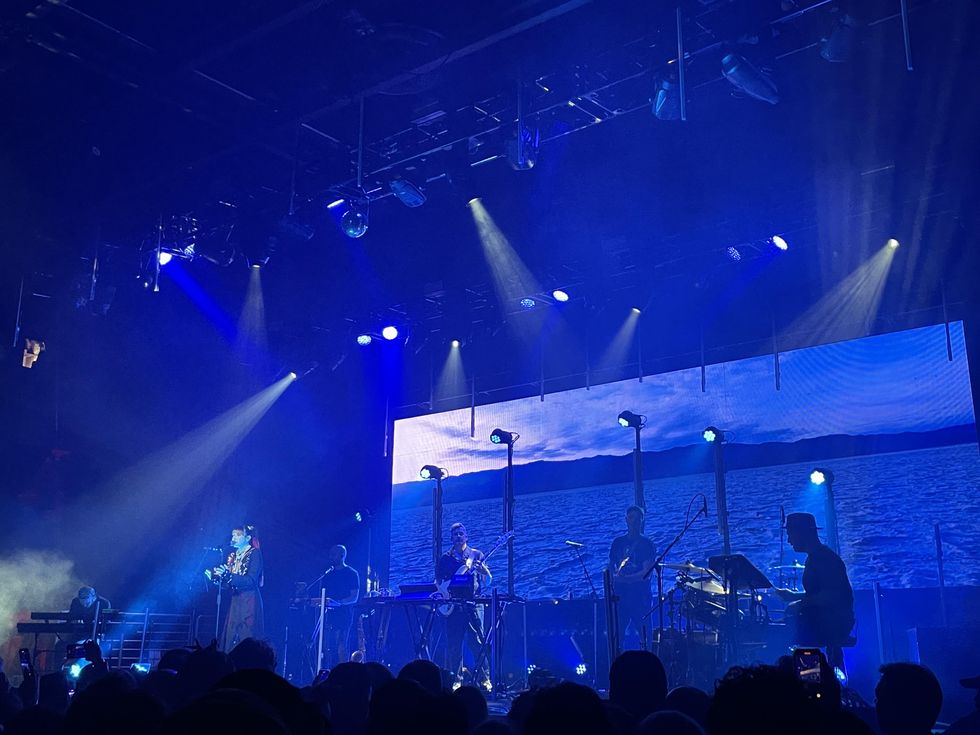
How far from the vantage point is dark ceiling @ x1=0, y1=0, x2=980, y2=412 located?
7887mm

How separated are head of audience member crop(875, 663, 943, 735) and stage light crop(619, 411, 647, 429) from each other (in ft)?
28.4

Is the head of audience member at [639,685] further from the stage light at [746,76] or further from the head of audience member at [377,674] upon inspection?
the stage light at [746,76]

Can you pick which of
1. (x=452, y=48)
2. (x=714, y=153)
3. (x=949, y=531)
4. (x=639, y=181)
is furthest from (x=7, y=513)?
(x=949, y=531)

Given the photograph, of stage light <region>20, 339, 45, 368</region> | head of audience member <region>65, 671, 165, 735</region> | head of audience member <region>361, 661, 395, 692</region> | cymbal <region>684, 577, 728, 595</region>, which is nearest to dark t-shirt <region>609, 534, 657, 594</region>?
cymbal <region>684, 577, 728, 595</region>

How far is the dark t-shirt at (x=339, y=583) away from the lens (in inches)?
467

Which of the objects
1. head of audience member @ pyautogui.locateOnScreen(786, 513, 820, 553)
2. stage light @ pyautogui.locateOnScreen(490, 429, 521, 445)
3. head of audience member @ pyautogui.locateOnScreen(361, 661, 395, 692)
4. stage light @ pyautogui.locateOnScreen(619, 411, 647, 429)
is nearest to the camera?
head of audience member @ pyautogui.locateOnScreen(361, 661, 395, 692)

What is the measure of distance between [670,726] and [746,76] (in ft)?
21.8

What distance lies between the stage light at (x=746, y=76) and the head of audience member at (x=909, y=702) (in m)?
5.71

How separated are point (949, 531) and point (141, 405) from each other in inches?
401

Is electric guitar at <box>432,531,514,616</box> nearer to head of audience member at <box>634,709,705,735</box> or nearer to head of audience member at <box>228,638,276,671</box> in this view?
head of audience member at <box>228,638,276,671</box>

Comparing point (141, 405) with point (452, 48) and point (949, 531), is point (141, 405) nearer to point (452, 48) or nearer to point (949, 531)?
point (452, 48)

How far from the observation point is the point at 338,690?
3.30 m

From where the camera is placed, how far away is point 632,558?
1041 centimetres

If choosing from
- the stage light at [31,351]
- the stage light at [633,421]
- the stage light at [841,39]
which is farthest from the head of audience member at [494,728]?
the stage light at [31,351]
